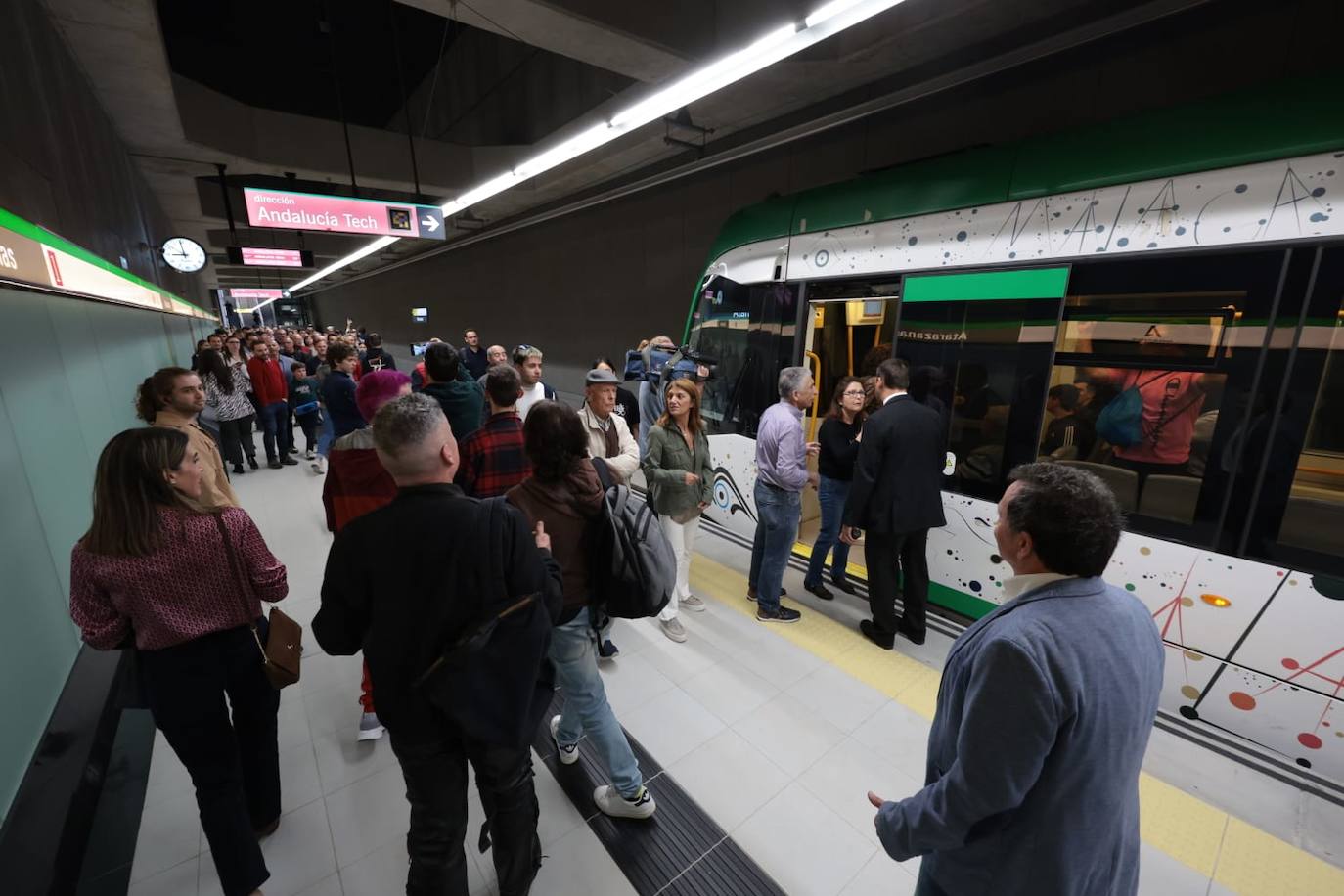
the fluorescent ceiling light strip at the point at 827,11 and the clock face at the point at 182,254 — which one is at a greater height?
the fluorescent ceiling light strip at the point at 827,11

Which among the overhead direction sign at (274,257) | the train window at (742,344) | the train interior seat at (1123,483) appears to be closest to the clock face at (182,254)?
the overhead direction sign at (274,257)

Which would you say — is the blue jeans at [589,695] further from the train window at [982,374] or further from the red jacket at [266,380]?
the red jacket at [266,380]

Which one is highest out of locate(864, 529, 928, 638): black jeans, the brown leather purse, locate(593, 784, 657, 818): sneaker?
the brown leather purse

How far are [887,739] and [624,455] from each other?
1.92 m

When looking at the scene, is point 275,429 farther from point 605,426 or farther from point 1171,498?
point 1171,498

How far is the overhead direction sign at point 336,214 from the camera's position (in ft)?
17.4

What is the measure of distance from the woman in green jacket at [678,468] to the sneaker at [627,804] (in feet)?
4.08

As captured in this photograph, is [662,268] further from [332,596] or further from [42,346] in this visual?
[332,596]

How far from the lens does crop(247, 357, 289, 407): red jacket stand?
6.40 metres

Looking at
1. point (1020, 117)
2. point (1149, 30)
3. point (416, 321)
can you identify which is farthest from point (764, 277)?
point (416, 321)

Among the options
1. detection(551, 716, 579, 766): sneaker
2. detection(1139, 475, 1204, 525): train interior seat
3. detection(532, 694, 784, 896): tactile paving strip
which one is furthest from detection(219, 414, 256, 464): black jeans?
detection(1139, 475, 1204, 525): train interior seat

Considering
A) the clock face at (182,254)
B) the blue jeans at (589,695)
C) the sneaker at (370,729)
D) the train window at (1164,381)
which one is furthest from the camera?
the clock face at (182,254)

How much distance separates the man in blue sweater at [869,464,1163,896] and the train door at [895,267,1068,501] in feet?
7.10

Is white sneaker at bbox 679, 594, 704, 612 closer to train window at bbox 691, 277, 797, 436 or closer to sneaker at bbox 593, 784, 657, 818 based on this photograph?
train window at bbox 691, 277, 797, 436
